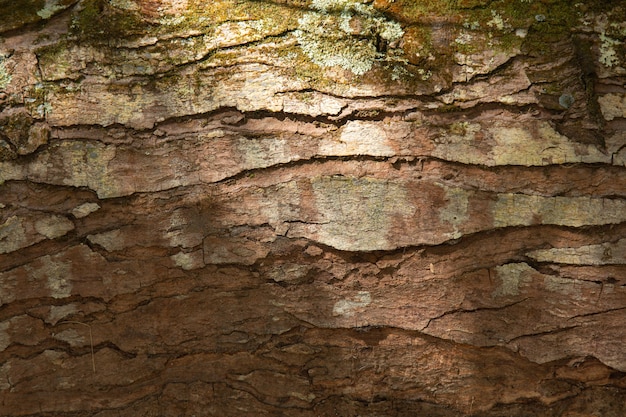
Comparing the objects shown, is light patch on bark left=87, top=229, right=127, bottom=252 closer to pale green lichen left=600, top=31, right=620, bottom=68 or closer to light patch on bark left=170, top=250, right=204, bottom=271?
light patch on bark left=170, top=250, right=204, bottom=271

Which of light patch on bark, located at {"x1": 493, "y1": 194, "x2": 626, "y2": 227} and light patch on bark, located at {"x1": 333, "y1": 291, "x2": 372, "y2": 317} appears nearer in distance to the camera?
light patch on bark, located at {"x1": 493, "y1": 194, "x2": 626, "y2": 227}

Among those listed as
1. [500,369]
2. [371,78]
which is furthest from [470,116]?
[500,369]

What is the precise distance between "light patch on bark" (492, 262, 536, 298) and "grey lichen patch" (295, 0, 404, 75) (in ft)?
2.09

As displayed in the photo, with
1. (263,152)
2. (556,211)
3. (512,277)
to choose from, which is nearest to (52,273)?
(263,152)

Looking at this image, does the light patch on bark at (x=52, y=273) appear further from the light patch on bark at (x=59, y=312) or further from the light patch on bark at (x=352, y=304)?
the light patch on bark at (x=352, y=304)

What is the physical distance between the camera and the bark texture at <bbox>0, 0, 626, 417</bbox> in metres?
1.50

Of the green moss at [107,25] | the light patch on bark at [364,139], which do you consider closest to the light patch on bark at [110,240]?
the green moss at [107,25]

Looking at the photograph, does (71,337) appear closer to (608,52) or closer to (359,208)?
(359,208)

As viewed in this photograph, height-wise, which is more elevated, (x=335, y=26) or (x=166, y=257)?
(x=335, y=26)

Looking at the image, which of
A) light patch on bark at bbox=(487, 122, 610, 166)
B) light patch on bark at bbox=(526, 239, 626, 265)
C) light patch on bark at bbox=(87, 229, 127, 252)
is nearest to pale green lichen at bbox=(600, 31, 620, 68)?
light patch on bark at bbox=(487, 122, 610, 166)

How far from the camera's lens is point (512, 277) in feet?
5.06

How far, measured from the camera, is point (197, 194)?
5.18ft

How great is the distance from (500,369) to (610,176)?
1.91 ft

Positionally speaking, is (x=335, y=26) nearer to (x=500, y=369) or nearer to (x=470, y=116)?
(x=470, y=116)
